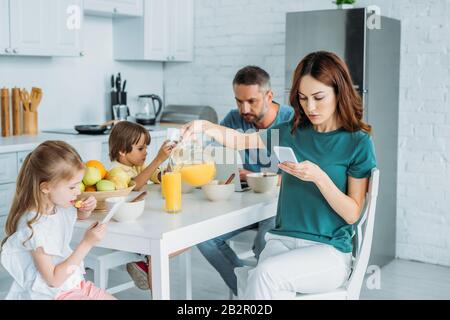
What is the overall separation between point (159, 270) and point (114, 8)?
10.3 ft

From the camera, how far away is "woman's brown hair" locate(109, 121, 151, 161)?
9.25ft

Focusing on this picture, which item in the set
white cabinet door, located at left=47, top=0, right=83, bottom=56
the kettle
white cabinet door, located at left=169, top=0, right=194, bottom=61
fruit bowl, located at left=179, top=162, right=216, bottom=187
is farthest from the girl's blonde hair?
white cabinet door, located at left=169, top=0, right=194, bottom=61

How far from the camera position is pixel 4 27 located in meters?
3.97

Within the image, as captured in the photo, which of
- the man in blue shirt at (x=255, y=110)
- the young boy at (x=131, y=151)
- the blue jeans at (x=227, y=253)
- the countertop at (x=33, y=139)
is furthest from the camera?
the countertop at (x=33, y=139)

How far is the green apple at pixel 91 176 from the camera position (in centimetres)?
226

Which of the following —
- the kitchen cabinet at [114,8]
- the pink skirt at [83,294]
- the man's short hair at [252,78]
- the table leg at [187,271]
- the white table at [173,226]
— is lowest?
the table leg at [187,271]

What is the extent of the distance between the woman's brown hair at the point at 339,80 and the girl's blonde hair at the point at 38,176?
2.91ft

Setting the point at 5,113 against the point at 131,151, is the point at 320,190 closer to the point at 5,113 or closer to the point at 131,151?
the point at 131,151

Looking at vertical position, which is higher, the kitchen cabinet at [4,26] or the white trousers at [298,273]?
the kitchen cabinet at [4,26]

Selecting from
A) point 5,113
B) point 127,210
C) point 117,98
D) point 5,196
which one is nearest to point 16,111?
point 5,113

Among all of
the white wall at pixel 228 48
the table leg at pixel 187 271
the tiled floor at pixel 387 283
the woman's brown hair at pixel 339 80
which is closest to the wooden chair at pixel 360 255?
the woman's brown hair at pixel 339 80

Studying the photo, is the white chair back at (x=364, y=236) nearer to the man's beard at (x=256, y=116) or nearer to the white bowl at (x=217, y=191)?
the white bowl at (x=217, y=191)
